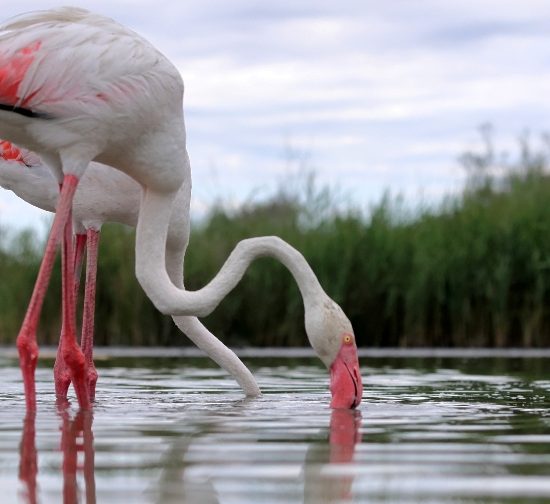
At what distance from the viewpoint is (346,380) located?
794 centimetres

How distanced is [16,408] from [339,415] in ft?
5.84

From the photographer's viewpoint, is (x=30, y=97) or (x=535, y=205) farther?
(x=535, y=205)

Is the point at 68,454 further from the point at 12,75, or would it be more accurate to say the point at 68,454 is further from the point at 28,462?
the point at 12,75

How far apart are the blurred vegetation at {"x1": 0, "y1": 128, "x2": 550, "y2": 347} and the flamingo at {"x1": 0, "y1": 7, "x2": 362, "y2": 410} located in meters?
7.25

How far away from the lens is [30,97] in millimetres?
7859

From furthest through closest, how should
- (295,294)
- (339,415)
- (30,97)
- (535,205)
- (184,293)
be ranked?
(535,205), (295,294), (184,293), (30,97), (339,415)

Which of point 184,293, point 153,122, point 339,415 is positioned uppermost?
point 153,122

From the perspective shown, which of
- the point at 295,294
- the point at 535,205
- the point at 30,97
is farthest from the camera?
the point at 535,205

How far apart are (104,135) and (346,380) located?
1925 mm

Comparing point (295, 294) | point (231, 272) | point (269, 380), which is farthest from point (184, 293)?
point (295, 294)

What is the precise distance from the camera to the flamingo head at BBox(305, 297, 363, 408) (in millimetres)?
7941

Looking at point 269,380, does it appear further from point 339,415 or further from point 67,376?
point 339,415

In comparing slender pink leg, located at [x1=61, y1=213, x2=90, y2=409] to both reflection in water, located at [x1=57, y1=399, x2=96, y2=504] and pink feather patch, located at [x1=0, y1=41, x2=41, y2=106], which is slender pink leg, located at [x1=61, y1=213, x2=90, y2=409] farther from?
pink feather patch, located at [x1=0, y1=41, x2=41, y2=106]

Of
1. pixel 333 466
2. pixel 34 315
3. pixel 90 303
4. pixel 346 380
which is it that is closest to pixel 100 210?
pixel 90 303
